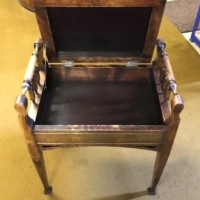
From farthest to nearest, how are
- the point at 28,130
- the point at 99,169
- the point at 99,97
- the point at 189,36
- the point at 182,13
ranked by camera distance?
the point at 182,13 < the point at 189,36 < the point at 99,169 < the point at 99,97 < the point at 28,130

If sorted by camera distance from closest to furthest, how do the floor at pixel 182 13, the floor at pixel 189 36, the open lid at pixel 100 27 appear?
the open lid at pixel 100 27, the floor at pixel 189 36, the floor at pixel 182 13

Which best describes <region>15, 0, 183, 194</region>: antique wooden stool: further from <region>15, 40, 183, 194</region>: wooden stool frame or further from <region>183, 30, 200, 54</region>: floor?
<region>183, 30, 200, 54</region>: floor

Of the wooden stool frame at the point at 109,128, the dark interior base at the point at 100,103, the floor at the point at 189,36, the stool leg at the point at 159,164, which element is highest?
the wooden stool frame at the point at 109,128

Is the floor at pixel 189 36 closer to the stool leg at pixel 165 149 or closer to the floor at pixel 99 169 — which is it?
the floor at pixel 99 169

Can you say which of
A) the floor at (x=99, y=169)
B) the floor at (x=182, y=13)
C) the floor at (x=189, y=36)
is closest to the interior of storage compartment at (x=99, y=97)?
the floor at (x=99, y=169)

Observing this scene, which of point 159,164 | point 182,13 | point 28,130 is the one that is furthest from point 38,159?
point 182,13

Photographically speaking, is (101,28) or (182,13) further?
(182,13)

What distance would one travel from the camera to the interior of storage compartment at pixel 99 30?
93cm

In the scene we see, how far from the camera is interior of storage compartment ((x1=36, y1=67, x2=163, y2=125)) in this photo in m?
0.96

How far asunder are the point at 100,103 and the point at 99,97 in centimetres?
3

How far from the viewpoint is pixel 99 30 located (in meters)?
1.00

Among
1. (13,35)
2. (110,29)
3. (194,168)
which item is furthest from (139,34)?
(13,35)

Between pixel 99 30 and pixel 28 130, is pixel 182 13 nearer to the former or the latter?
pixel 99 30

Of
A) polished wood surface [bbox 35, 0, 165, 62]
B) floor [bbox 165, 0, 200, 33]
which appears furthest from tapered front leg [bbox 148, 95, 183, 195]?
floor [bbox 165, 0, 200, 33]
